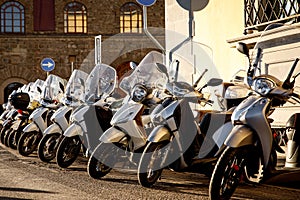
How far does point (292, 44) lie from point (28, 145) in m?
4.29

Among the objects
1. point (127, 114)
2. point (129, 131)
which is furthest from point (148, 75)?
point (129, 131)

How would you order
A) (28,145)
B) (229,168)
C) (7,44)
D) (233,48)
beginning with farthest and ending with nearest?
1. (7,44)
2. (233,48)
3. (28,145)
4. (229,168)

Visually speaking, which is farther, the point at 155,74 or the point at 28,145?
the point at 28,145

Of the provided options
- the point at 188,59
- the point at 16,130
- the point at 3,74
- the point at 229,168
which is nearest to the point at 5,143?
the point at 16,130

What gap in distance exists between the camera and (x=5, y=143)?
41.5ft

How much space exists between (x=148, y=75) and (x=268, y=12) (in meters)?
3.73

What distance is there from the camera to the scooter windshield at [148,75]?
700cm

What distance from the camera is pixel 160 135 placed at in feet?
19.8

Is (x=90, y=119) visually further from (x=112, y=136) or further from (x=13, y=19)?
(x=13, y=19)

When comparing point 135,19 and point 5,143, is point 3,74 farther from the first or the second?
point 5,143

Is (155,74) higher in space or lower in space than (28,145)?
higher

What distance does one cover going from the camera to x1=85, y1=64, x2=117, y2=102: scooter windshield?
7.89 metres

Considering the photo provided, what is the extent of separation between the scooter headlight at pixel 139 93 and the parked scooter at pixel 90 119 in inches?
37.2

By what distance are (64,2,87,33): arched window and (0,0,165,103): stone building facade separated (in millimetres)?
48
